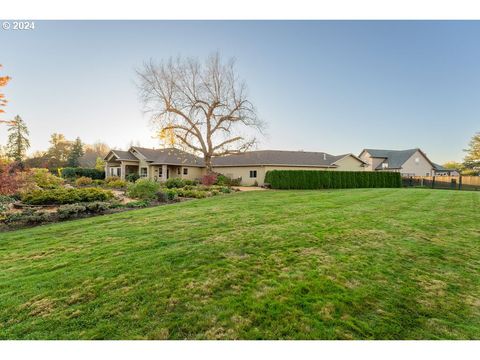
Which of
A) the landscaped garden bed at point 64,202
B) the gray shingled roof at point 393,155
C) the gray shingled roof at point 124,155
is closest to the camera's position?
the landscaped garden bed at point 64,202

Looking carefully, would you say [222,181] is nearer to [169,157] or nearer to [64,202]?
[169,157]

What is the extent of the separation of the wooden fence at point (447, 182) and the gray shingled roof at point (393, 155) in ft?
28.1

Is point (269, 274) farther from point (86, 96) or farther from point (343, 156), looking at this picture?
point (343, 156)

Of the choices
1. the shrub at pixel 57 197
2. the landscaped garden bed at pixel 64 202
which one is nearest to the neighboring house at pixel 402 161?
the landscaped garden bed at pixel 64 202

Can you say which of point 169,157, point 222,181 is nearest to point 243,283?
point 222,181

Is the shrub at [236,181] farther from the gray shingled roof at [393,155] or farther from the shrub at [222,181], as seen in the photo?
the gray shingled roof at [393,155]

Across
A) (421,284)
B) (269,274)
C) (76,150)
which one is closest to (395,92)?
(421,284)

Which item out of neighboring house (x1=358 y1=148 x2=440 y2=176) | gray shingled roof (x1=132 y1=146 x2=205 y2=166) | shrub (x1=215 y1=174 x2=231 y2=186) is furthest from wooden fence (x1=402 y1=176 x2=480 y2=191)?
gray shingled roof (x1=132 y1=146 x2=205 y2=166)

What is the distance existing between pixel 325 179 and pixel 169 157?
16682 mm

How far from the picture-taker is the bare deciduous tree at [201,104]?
2092cm

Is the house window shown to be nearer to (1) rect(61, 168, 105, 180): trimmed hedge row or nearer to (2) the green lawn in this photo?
(1) rect(61, 168, 105, 180): trimmed hedge row

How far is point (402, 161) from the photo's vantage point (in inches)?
1324

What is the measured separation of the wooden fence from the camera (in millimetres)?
23266
